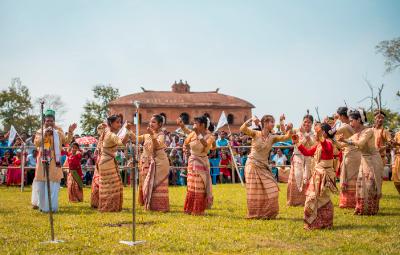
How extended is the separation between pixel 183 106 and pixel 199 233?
167ft

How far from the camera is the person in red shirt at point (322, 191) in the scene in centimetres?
834

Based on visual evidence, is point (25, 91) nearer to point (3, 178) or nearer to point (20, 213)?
point (3, 178)

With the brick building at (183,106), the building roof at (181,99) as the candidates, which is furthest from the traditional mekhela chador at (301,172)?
the building roof at (181,99)

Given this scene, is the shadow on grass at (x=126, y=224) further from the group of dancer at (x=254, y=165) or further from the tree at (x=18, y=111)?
the tree at (x=18, y=111)

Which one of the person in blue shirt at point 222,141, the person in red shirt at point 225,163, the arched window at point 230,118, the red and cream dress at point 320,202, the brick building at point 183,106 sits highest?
the brick building at point 183,106

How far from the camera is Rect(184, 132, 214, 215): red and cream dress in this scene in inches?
414

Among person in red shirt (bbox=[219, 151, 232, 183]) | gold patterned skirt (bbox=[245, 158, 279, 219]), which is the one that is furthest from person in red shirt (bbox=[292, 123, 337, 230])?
person in red shirt (bbox=[219, 151, 232, 183])

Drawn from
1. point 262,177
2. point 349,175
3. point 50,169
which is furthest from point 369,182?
point 50,169

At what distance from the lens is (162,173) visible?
37.1ft

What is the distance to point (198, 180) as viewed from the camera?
10.6 metres

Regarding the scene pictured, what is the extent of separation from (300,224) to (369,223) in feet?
4.35

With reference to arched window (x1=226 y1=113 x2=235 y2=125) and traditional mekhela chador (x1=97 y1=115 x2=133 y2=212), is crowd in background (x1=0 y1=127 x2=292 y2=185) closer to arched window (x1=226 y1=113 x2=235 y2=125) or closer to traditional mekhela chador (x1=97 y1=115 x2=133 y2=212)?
traditional mekhela chador (x1=97 y1=115 x2=133 y2=212)

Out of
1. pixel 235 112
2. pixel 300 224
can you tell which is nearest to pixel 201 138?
pixel 300 224

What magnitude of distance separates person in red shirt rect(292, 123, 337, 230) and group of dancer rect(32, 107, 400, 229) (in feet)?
0.09
